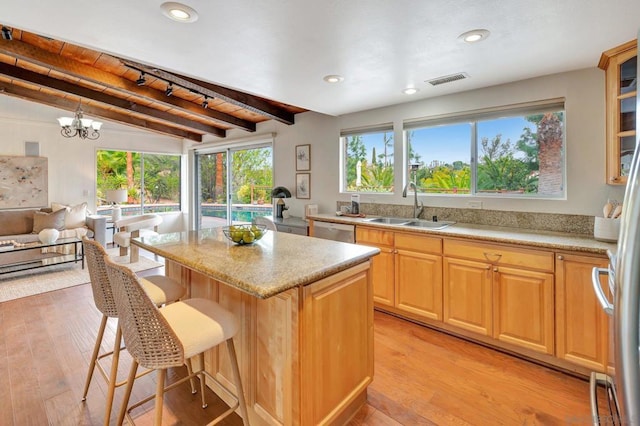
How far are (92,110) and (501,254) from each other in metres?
6.37

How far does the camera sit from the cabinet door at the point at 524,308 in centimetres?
225

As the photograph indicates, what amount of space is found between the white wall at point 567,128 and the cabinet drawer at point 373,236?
28.7 inches

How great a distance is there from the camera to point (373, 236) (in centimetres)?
324

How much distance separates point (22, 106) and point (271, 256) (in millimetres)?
6306

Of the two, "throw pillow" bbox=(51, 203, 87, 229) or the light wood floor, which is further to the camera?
"throw pillow" bbox=(51, 203, 87, 229)

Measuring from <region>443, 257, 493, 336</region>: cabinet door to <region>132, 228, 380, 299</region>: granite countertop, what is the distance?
1185 millimetres

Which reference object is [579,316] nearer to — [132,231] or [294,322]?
[294,322]

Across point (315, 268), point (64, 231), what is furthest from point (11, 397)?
point (64, 231)

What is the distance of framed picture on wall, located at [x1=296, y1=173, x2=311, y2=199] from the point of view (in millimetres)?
4750

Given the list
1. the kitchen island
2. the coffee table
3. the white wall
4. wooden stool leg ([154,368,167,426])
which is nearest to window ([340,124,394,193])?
the white wall

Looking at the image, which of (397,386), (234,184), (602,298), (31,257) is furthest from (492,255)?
(31,257)

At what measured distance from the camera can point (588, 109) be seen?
8.25 feet

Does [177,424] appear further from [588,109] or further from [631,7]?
[588,109]

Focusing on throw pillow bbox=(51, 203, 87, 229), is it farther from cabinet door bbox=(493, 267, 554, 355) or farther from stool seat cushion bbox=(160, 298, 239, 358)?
cabinet door bbox=(493, 267, 554, 355)
